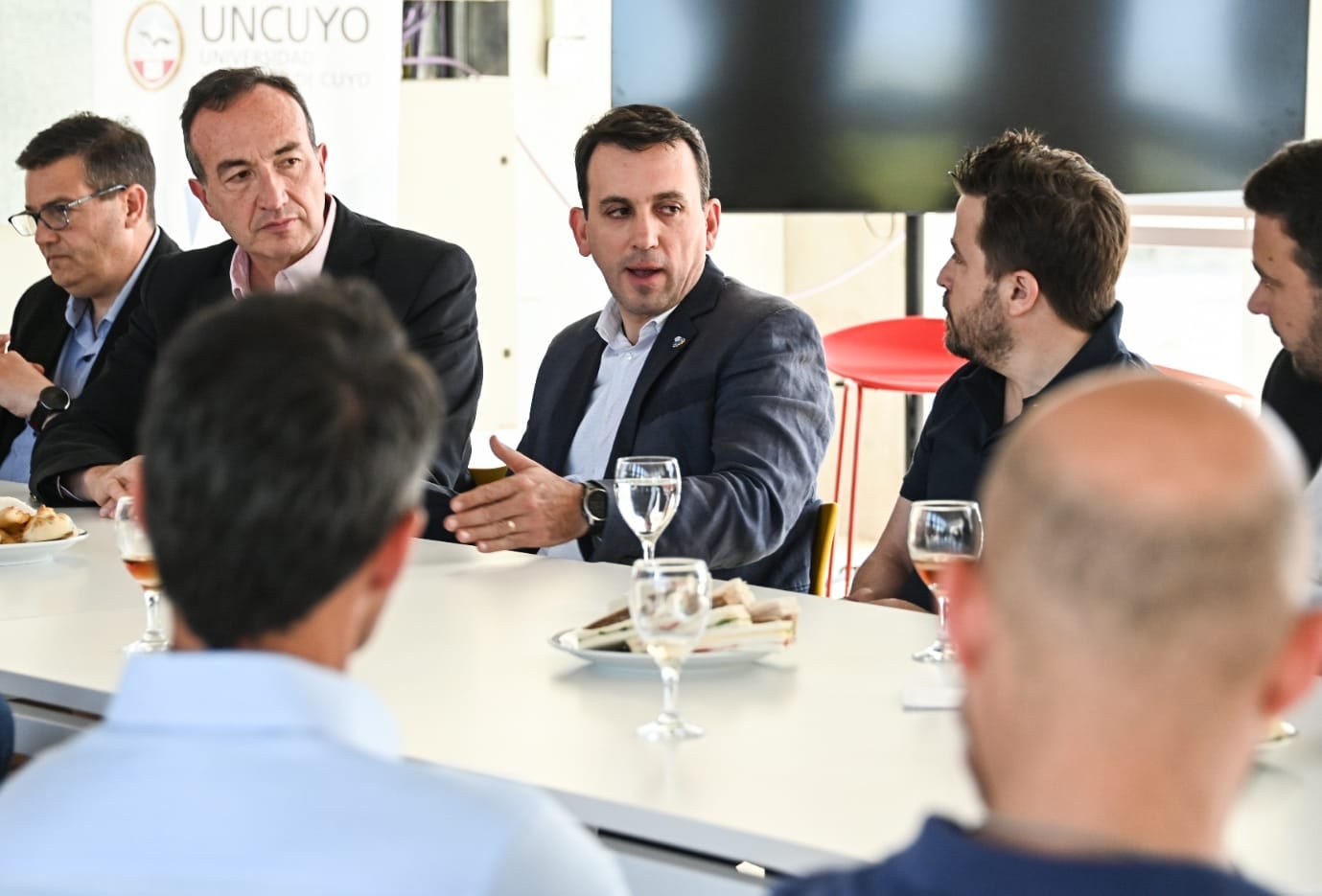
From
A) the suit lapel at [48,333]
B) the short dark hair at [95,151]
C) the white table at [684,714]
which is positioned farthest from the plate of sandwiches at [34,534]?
the short dark hair at [95,151]

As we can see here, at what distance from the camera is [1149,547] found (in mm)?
777

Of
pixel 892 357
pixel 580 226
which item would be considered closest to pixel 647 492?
pixel 580 226

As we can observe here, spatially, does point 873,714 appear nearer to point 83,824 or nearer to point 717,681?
point 717,681

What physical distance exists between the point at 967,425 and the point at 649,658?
1228 millimetres

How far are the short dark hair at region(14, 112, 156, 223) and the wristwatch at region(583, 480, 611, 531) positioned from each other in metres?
1.99

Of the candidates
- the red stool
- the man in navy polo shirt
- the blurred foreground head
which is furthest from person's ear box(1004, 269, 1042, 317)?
the blurred foreground head

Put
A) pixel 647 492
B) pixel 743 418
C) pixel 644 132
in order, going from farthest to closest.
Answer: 1. pixel 644 132
2. pixel 743 418
3. pixel 647 492

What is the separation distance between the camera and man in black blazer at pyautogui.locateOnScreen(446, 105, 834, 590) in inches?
107

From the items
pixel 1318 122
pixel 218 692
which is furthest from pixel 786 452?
pixel 1318 122

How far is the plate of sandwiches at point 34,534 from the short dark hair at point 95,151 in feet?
5.47

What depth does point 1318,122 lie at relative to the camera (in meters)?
4.96

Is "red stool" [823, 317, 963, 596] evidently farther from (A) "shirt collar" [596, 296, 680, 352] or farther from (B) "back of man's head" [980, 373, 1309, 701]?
(B) "back of man's head" [980, 373, 1309, 701]

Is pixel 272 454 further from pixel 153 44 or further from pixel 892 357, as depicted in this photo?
pixel 153 44

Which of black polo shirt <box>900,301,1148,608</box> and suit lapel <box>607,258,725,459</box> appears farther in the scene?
suit lapel <box>607,258,725,459</box>
